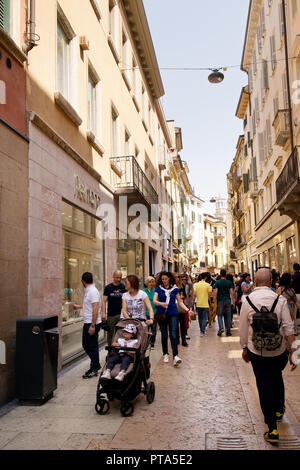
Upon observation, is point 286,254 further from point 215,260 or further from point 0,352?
point 215,260

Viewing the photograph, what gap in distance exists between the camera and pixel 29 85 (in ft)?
23.5

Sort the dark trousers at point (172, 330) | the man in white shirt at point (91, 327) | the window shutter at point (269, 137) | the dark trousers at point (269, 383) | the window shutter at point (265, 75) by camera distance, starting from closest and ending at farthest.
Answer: the dark trousers at point (269, 383) < the man in white shirt at point (91, 327) < the dark trousers at point (172, 330) < the window shutter at point (265, 75) < the window shutter at point (269, 137)

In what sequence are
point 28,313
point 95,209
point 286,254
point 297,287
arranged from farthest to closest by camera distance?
point 286,254 → point 297,287 → point 95,209 → point 28,313

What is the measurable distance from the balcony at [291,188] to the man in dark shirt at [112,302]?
8.32 meters

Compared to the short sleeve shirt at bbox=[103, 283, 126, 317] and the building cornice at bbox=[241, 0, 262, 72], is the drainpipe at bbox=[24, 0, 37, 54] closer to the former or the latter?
the short sleeve shirt at bbox=[103, 283, 126, 317]

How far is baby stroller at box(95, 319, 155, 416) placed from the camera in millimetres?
5516

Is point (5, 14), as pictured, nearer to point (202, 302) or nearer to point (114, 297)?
point (114, 297)

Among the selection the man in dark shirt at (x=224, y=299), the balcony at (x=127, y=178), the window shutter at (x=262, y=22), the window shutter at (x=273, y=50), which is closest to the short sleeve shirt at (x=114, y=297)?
the man in dark shirt at (x=224, y=299)

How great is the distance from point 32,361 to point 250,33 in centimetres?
2799

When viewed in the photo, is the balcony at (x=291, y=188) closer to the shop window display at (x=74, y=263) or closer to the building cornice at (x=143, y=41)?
the shop window display at (x=74, y=263)

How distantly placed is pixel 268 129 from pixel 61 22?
55.4 ft

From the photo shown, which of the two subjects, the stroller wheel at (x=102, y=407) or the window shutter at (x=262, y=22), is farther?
the window shutter at (x=262, y=22)

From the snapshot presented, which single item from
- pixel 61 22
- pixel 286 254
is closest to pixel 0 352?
pixel 61 22

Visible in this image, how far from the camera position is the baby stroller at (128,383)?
5516 millimetres
